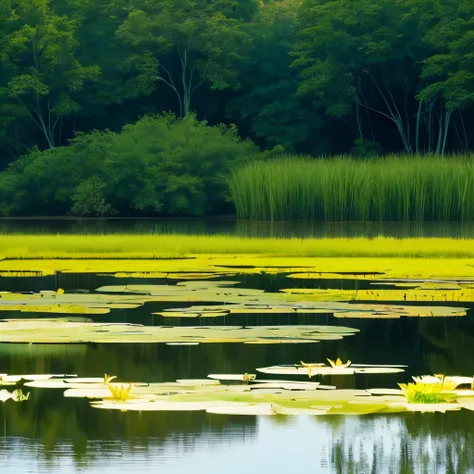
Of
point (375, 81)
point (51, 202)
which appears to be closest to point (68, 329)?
point (51, 202)

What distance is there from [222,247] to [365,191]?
11.8 m

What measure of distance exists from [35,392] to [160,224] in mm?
25557

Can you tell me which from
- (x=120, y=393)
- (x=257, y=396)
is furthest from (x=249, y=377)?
(x=120, y=393)

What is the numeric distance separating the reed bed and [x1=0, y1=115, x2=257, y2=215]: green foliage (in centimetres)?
482

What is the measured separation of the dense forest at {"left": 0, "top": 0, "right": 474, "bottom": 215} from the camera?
3856cm

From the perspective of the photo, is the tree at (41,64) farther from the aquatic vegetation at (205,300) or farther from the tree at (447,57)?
the aquatic vegetation at (205,300)

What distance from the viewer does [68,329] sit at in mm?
10133

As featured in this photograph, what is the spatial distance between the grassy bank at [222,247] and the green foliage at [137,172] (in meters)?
15.3

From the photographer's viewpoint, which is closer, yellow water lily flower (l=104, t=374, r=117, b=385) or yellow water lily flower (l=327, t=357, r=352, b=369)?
yellow water lily flower (l=104, t=374, r=117, b=385)

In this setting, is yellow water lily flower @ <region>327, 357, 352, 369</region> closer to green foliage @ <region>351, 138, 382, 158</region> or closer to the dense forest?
the dense forest

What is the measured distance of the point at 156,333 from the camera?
9789 mm

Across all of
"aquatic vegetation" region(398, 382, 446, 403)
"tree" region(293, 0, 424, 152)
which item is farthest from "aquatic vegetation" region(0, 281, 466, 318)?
"tree" region(293, 0, 424, 152)

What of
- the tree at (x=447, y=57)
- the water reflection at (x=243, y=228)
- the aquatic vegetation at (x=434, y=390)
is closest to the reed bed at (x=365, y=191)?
the water reflection at (x=243, y=228)

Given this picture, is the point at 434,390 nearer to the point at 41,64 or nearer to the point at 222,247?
the point at 222,247
